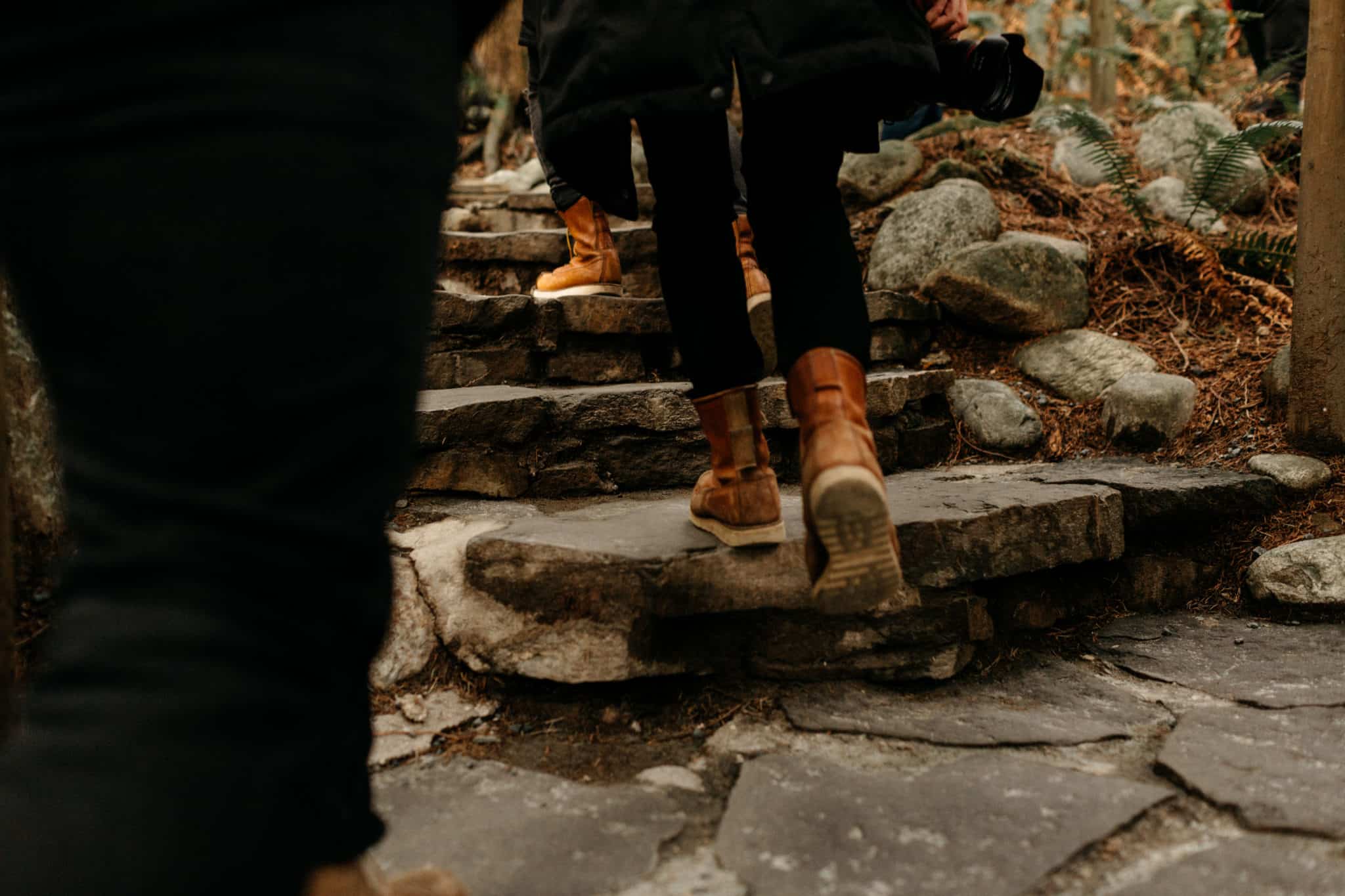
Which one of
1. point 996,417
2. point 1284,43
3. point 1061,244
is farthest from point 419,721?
point 1284,43

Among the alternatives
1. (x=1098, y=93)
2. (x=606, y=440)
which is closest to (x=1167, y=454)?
(x=606, y=440)

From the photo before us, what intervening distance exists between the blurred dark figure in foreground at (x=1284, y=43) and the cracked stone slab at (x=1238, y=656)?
3973 mm

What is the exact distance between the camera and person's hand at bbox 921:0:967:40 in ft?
4.94

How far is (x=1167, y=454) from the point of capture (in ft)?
9.43

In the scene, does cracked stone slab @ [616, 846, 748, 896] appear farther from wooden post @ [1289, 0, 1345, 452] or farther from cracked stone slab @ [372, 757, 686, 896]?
wooden post @ [1289, 0, 1345, 452]

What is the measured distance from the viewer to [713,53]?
140cm

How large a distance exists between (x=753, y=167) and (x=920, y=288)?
2.11 metres

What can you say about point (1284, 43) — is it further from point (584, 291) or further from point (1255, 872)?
point (1255, 872)

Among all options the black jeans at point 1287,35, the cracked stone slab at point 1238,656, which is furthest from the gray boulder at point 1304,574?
the black jeans at point 1287,35

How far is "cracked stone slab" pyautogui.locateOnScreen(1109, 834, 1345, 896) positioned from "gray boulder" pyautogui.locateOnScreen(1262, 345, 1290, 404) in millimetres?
1946

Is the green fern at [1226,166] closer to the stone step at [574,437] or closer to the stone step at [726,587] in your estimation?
the stone step at [574,437]

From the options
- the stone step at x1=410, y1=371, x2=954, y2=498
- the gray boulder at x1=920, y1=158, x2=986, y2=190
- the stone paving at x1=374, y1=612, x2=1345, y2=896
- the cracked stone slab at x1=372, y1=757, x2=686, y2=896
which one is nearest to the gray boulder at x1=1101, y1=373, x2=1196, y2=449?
the stone step at x1=410, y1=371, x2=954, y2=498

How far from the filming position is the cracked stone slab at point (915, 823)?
123cm

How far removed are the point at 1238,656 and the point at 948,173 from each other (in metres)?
2.76
